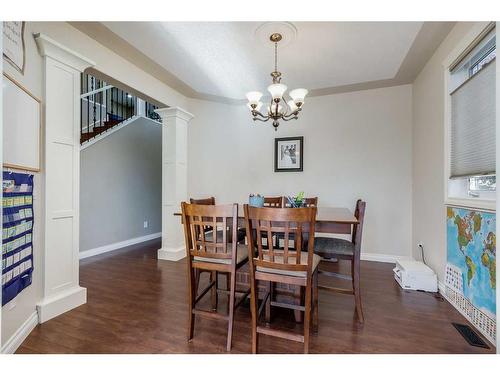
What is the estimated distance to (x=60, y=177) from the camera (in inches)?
80.7

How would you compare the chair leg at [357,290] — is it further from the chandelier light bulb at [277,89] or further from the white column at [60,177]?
the white column at [60,177]

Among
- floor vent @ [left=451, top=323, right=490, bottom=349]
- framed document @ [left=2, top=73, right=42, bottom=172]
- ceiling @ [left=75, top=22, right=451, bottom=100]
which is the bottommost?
floor vent @ [left=451, top=323, right=490, bottom=349]

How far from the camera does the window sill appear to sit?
170 cm

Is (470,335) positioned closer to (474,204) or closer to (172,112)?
(474,204)

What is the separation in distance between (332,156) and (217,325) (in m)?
2.89

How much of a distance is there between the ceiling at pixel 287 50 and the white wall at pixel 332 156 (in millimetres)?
449

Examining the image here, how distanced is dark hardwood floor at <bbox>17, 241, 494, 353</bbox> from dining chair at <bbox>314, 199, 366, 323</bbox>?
7.8 inches

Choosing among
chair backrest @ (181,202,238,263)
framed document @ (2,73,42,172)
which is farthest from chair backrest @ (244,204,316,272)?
framed document @ (2,73,42,172)

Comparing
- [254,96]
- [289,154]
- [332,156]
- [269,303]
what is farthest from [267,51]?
[269,303]

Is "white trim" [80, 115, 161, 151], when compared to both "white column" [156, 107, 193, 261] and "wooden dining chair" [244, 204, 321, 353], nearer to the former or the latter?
"white column" [156, 107, 193, 261]
